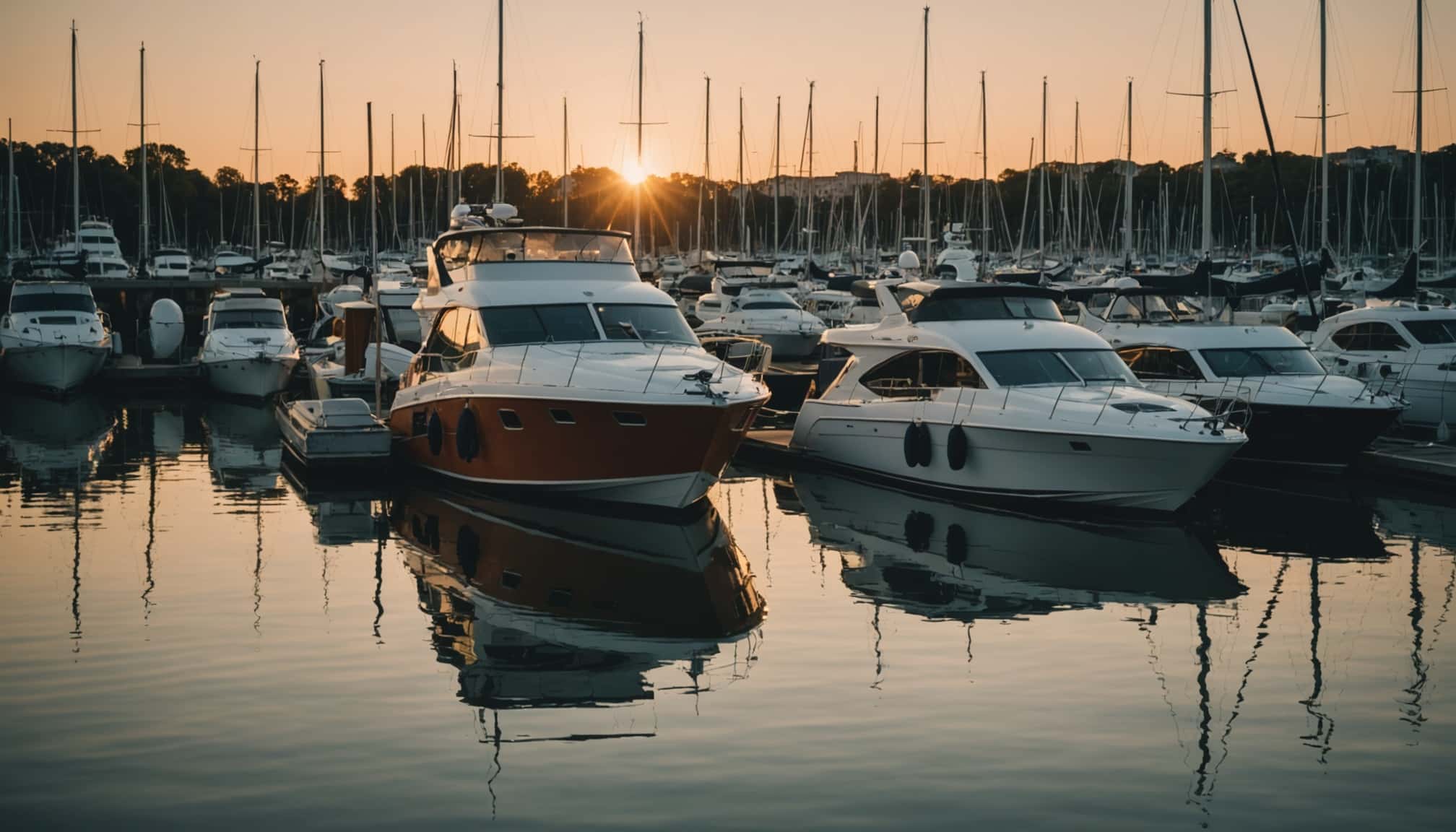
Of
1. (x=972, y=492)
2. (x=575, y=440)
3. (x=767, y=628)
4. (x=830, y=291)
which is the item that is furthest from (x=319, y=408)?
(x=830, y=291)

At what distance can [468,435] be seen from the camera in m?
18.0

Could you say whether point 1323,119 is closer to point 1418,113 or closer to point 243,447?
point 1418,113

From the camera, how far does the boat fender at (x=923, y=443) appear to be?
18281mm

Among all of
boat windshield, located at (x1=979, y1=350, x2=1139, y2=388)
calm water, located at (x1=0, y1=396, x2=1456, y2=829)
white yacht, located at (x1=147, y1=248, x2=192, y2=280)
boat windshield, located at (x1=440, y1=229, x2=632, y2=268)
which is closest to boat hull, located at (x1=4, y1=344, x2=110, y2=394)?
boat windshield, located at (x1=440, y1=229, x2=632, y2=268)

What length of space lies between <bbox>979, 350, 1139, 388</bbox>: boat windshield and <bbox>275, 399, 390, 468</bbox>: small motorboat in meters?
8.33

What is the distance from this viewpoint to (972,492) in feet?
58.3

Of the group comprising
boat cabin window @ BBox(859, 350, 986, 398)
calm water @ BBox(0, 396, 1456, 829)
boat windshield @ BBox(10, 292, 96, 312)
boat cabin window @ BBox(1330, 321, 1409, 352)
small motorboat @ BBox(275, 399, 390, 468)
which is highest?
boat windshield @ BBox(10, 292, 96, 312)

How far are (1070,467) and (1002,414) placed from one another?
1046mm

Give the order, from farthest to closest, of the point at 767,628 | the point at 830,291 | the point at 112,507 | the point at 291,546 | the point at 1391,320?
the point at 830,291 < the point at 1391,320 < the point at 112,507 < the point at 291,546 < the point at 767,628

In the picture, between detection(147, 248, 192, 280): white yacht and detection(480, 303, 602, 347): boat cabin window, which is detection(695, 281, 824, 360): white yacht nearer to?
detection(480, 303, 602, 347): boat cabin window

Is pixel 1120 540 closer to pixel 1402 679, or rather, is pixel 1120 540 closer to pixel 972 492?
pixel 972 492

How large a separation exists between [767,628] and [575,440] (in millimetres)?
5387

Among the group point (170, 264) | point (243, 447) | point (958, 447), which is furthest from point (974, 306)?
point (170, 264)

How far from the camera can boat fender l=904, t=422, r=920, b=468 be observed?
18391 mm
